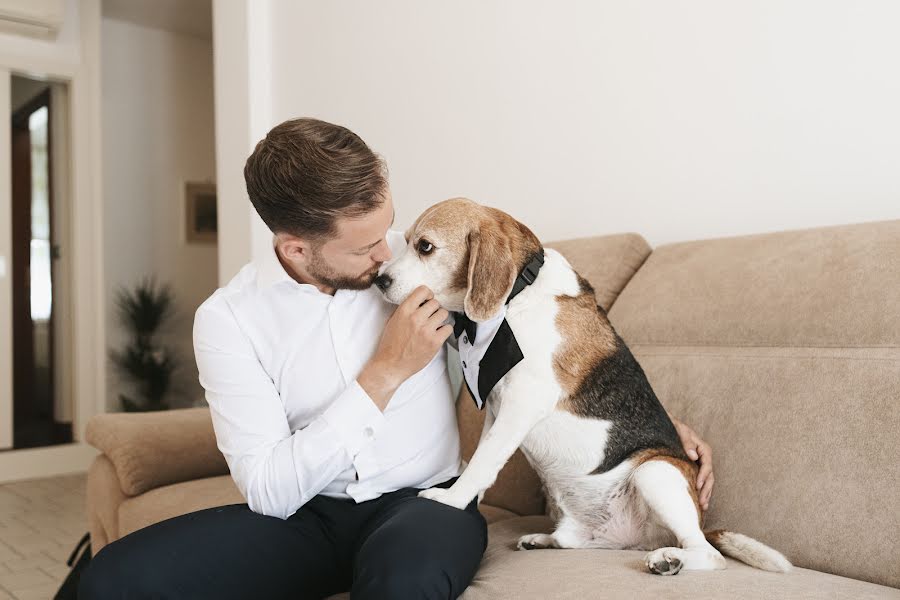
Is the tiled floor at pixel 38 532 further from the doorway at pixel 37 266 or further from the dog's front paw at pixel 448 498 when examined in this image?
the dog's front paw at pixel 448 498

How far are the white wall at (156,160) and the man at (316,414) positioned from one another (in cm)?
481

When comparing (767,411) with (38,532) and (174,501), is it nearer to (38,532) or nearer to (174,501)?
(174,501)

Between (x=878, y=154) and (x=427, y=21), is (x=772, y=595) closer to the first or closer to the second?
(x=878, y=154)

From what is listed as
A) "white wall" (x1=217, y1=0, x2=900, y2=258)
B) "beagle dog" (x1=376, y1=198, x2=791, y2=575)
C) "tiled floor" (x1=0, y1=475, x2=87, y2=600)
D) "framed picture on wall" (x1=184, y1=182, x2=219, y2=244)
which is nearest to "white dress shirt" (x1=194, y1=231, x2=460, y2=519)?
"beagle dog" (x1=376, y1=198, x2=791, y2=575)

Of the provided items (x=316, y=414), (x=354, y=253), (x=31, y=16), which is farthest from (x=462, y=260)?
(x=31, y=16)

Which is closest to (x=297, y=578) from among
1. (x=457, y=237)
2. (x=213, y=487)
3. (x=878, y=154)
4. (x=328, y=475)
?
(x=328, y=475)

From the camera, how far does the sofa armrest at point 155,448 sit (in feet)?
8.23

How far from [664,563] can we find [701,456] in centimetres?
37

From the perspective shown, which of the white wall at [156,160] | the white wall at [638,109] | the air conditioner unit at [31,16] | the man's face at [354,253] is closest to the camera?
the man's face at [354,253]

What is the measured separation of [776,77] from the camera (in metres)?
2.31

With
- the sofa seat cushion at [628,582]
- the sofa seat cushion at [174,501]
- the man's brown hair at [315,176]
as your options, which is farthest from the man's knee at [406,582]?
the sofa seat cushion at [174,501]

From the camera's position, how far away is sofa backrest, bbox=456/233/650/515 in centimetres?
220

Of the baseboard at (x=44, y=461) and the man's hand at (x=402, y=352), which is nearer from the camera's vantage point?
the man's hand at (x=402, y=352)

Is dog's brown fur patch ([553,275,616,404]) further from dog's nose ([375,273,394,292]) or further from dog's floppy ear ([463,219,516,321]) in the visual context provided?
dog's nose ([375,273,394,292])
